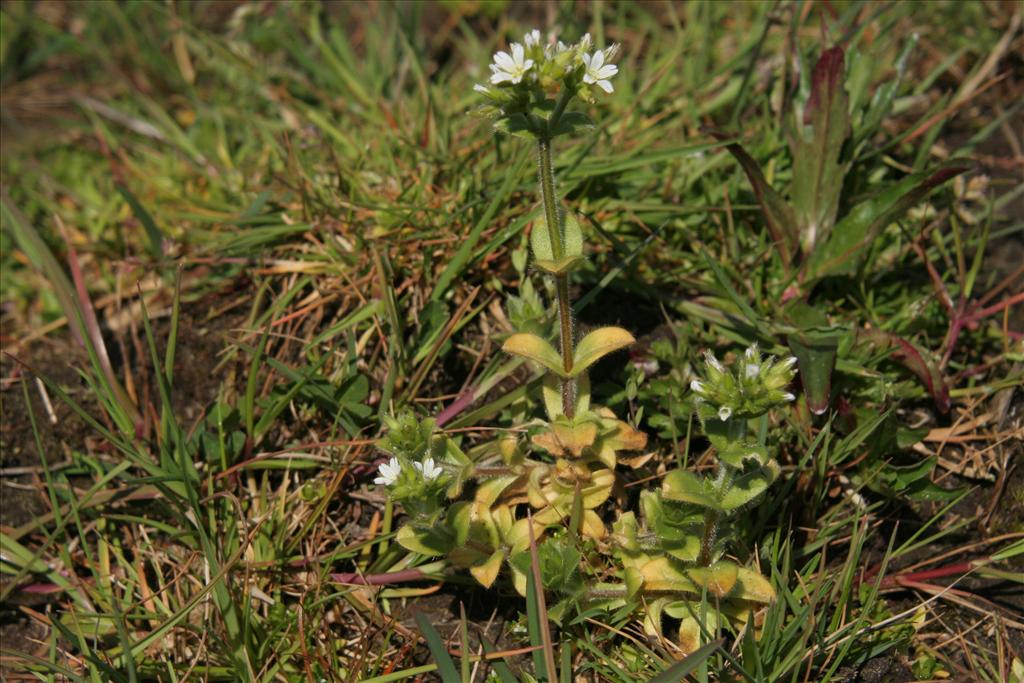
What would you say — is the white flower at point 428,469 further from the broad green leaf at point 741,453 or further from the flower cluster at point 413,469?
the broad green leaf at point 741,453

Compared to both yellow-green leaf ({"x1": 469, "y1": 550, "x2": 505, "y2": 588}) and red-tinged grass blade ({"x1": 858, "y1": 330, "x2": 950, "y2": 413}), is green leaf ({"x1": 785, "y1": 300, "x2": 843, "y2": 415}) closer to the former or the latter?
red-tinged grass blade ({"x1": 858, "y1": 330, "x2": 950, "y2": 413})

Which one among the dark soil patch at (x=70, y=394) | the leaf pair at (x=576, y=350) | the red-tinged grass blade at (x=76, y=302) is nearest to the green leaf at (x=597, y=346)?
the leaf pair at (x=576, y=350)

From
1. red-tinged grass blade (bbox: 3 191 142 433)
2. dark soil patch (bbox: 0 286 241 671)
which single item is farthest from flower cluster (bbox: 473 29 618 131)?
red-tinged grass blade (bbox: 3 191 142 433)

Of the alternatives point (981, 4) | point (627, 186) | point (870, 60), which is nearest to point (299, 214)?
point (627, 186)

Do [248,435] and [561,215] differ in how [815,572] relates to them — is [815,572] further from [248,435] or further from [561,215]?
[248,435]

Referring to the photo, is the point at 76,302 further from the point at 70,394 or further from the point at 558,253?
the point at 558,253

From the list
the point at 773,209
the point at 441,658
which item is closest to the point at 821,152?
the point at 773,209
